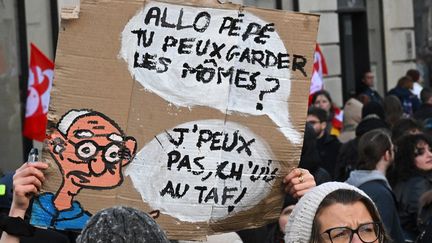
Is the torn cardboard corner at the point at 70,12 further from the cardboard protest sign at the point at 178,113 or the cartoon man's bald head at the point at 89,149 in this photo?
the cartoon man's bald head at the point at 89,149

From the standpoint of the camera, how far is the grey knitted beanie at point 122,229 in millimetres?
2959

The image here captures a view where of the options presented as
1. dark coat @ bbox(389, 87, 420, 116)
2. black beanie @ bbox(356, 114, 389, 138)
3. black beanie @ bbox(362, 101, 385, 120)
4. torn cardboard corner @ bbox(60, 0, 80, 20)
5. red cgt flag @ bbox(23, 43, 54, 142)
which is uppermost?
torn cardboard corner @ bbox(60, 0, 80, 20)

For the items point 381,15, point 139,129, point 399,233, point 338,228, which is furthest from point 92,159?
point 381,15

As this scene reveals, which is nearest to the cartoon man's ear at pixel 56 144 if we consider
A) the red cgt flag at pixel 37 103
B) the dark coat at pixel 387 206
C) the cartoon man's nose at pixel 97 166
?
the cartoon man's nose at pixel 97 166

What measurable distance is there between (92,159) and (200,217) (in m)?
0.46

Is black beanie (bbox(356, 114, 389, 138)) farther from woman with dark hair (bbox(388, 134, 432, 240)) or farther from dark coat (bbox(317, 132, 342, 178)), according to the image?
woman with dark hair (bbox(388, 134, 432, 240))

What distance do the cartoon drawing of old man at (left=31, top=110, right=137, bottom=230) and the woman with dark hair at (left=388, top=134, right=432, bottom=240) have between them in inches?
149

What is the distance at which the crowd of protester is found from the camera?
3850 millimetres

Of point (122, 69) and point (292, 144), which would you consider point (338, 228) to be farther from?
point (122, 69)

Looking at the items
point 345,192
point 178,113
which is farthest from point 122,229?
point 178,113

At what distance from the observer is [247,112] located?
4.65m

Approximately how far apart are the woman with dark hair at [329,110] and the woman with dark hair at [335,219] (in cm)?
849

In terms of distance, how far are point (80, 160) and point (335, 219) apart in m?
1.08

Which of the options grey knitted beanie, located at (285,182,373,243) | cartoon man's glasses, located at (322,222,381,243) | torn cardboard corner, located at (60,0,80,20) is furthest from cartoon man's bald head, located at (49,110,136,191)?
cartoon man's glasses, located at (322,222,381,243)
